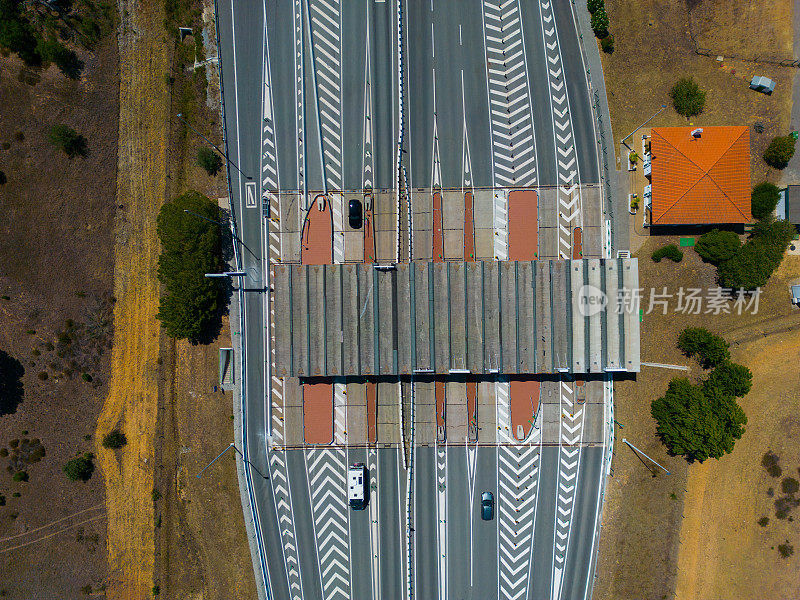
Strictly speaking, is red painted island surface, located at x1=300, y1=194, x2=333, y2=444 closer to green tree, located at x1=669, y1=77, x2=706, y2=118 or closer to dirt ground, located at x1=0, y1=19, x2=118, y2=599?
dirt ground, located at x1=0, y1=19, x2=118, y2=599

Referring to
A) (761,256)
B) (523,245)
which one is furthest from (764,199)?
(523,245)

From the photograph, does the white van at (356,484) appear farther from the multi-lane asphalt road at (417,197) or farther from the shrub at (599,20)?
the shrub at (599,20)

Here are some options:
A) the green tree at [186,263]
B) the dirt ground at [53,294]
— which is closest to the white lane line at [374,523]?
the green tree at [186,263]

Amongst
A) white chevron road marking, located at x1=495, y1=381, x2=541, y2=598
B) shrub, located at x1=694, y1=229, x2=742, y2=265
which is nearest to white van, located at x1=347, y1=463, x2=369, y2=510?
white chevron road marking, located at x1=495, y1=381, x2=541, y2=598

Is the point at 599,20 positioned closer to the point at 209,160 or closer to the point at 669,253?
the point at 669,253

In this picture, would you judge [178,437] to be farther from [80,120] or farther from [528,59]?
[528,59]

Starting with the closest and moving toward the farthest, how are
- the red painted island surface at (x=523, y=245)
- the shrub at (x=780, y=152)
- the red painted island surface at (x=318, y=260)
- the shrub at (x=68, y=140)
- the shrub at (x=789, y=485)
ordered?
the shrub at (x=780, y=152) → the shrub at (x=68, y=140) → the red painted island surface at (x=523, y=245) → the red painted island surface at (x=318, y=260) → the shrub at (x=789, y=485)

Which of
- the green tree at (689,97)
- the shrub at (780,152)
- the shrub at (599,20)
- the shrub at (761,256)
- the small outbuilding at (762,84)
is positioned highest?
the shrub at (599,20)

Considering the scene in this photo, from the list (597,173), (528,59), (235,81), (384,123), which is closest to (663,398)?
(597,173)
